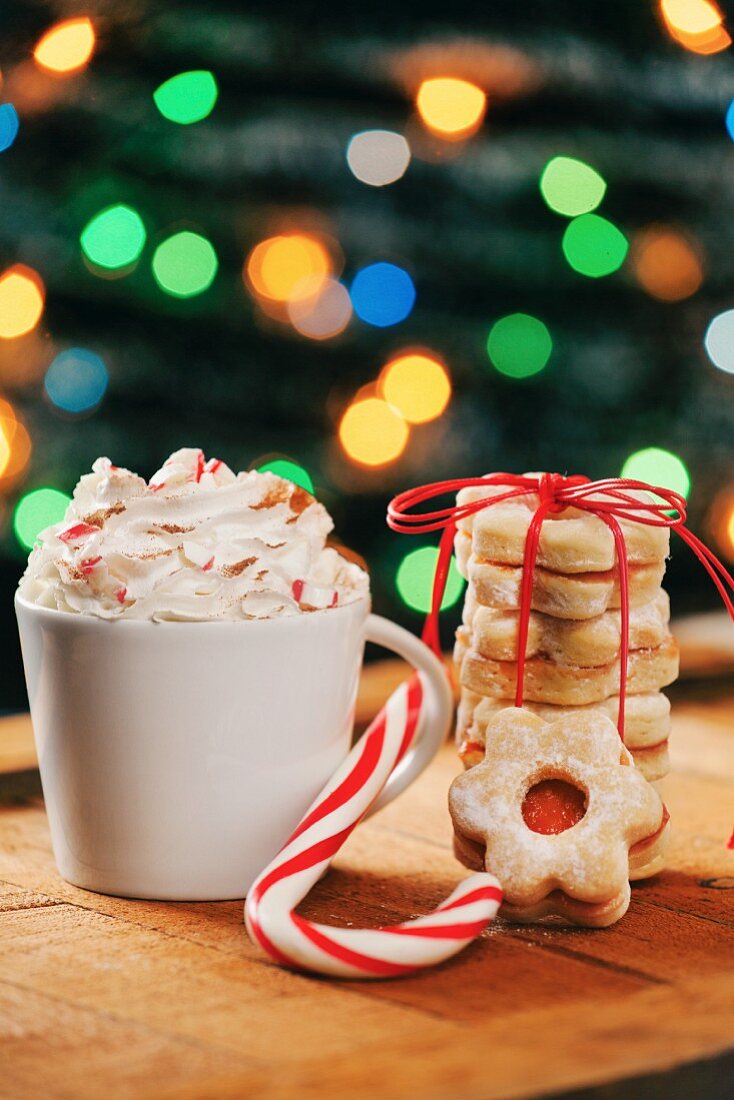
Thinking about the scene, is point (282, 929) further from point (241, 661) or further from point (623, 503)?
point (623, 503)

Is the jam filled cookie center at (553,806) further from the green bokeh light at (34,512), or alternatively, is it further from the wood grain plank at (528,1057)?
the green bokeh light at (34,512)

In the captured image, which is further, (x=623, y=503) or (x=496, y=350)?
(x=496, y=350)

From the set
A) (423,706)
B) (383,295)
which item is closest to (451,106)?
(383,295)

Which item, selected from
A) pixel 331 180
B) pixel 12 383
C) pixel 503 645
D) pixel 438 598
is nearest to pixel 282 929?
pixel 503 645

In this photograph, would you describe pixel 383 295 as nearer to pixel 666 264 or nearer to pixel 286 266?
pixel 286 266

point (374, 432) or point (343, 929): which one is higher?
point (374, 432)

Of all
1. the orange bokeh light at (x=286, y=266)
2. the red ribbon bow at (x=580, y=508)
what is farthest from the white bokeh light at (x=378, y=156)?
the red ribbon bow at (x=580, y=508)

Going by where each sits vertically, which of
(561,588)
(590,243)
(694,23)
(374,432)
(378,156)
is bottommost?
(561,588)
